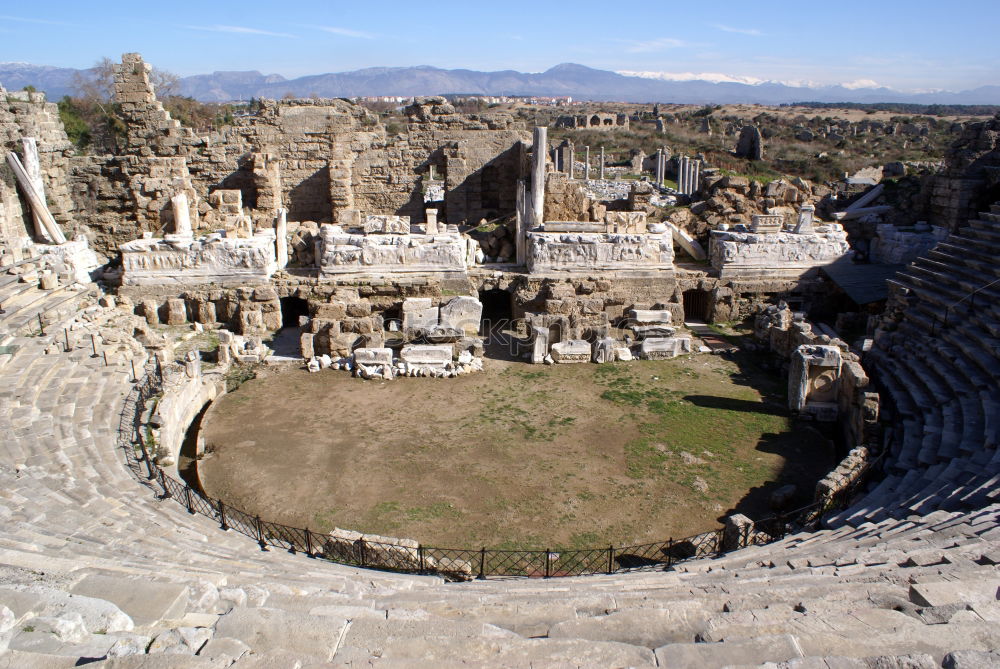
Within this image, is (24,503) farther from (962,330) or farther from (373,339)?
(962,330)

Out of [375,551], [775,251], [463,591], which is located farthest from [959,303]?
[375,551]

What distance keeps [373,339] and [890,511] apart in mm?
10347

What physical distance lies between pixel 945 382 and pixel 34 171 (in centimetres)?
2141

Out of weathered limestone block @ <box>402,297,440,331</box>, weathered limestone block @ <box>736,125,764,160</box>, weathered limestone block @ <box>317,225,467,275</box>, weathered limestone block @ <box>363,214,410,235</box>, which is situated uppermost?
weathered limestone block @ <box>736,125,764,160</box>

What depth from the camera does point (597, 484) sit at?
10.8 m

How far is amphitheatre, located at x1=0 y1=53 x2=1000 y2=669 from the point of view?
5379 mm

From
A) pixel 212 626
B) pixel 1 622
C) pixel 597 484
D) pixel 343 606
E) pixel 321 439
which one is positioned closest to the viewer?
pixel 1 622

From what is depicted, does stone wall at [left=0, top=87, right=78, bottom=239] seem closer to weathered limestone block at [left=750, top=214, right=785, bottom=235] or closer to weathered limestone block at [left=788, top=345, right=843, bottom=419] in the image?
weathered limestone block at [left=788, top=345, right=843, bottom=419]

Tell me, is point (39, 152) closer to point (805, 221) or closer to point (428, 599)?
A: point (428, 599)

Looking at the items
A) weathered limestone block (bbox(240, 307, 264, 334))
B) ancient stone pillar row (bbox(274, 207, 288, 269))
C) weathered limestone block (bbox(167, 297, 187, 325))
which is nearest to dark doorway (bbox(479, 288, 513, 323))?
ancient stone pillar row (bbox(274, 207, 288, 269))

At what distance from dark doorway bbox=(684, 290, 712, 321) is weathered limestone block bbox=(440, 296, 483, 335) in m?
5.80

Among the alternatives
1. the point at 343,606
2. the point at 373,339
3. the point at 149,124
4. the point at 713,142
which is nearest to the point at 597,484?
the point at 343,606

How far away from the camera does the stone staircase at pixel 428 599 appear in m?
4.51

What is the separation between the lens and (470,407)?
529 inches
